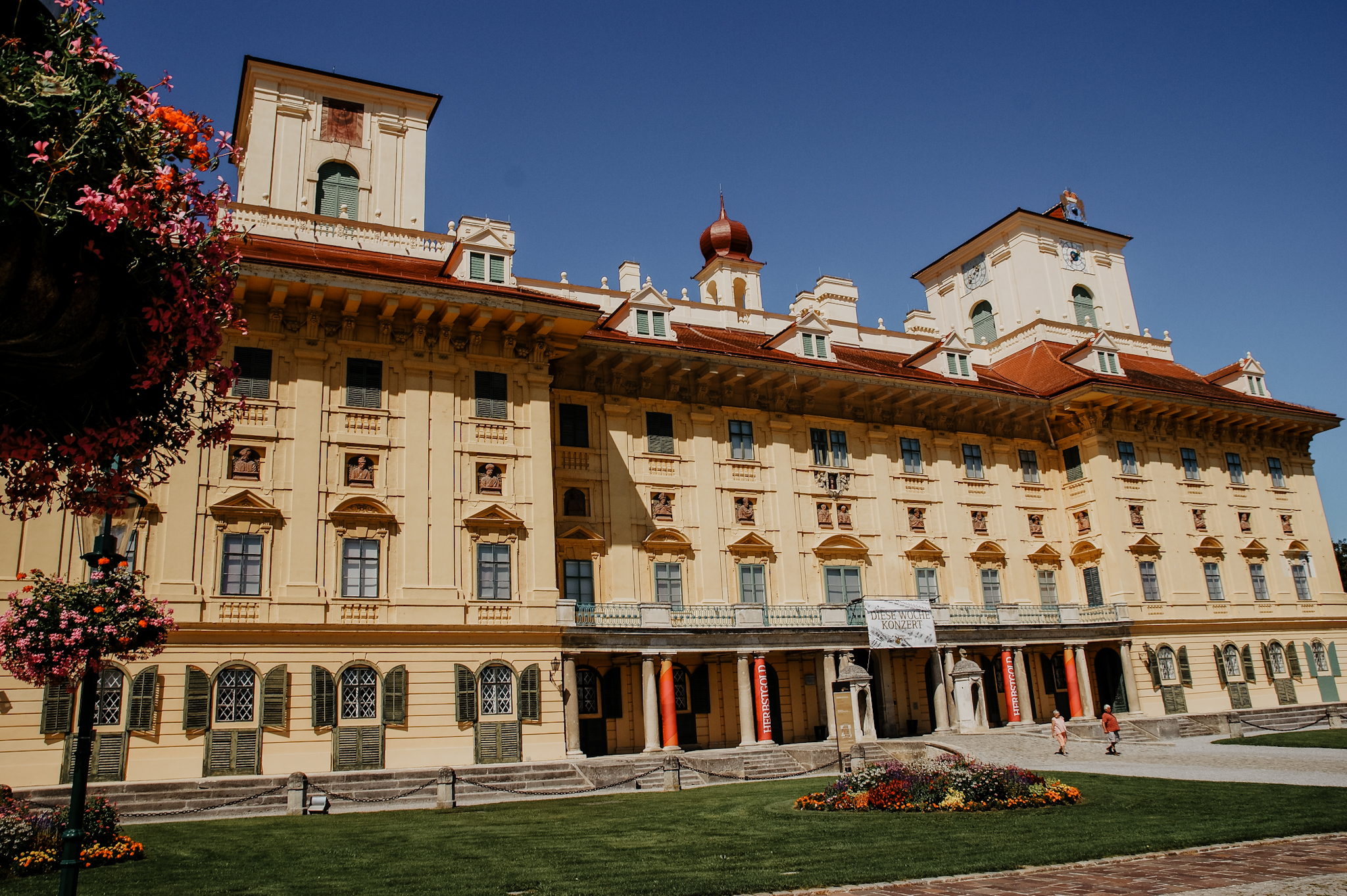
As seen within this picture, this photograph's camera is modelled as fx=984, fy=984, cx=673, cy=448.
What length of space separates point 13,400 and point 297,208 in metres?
31.2

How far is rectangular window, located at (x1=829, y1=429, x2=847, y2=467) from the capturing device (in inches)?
1465

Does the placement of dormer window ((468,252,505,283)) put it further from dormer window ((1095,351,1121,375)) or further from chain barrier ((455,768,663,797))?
dormer window ((1095,351,1121,375))

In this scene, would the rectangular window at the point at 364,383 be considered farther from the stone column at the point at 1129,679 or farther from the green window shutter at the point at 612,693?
the stone column at the point at 1129,679

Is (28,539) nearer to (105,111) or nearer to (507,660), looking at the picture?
(507,660)

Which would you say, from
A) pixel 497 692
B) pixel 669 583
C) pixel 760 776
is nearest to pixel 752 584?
pixel 669 583

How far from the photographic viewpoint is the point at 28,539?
23.5 metres

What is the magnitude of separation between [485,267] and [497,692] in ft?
42.2

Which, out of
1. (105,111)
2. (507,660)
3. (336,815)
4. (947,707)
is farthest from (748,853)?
(947,707)

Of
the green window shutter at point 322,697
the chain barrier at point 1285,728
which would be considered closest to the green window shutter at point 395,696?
the green window shutter at point 322,697

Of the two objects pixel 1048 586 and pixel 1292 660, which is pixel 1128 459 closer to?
pixel 1048 586

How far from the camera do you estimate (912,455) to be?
38906 mm

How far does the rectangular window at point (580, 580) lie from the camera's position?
3138cm

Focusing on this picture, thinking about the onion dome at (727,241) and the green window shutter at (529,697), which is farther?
the onion dome at (727,241)

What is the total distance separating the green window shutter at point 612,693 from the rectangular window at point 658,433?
295 inches
